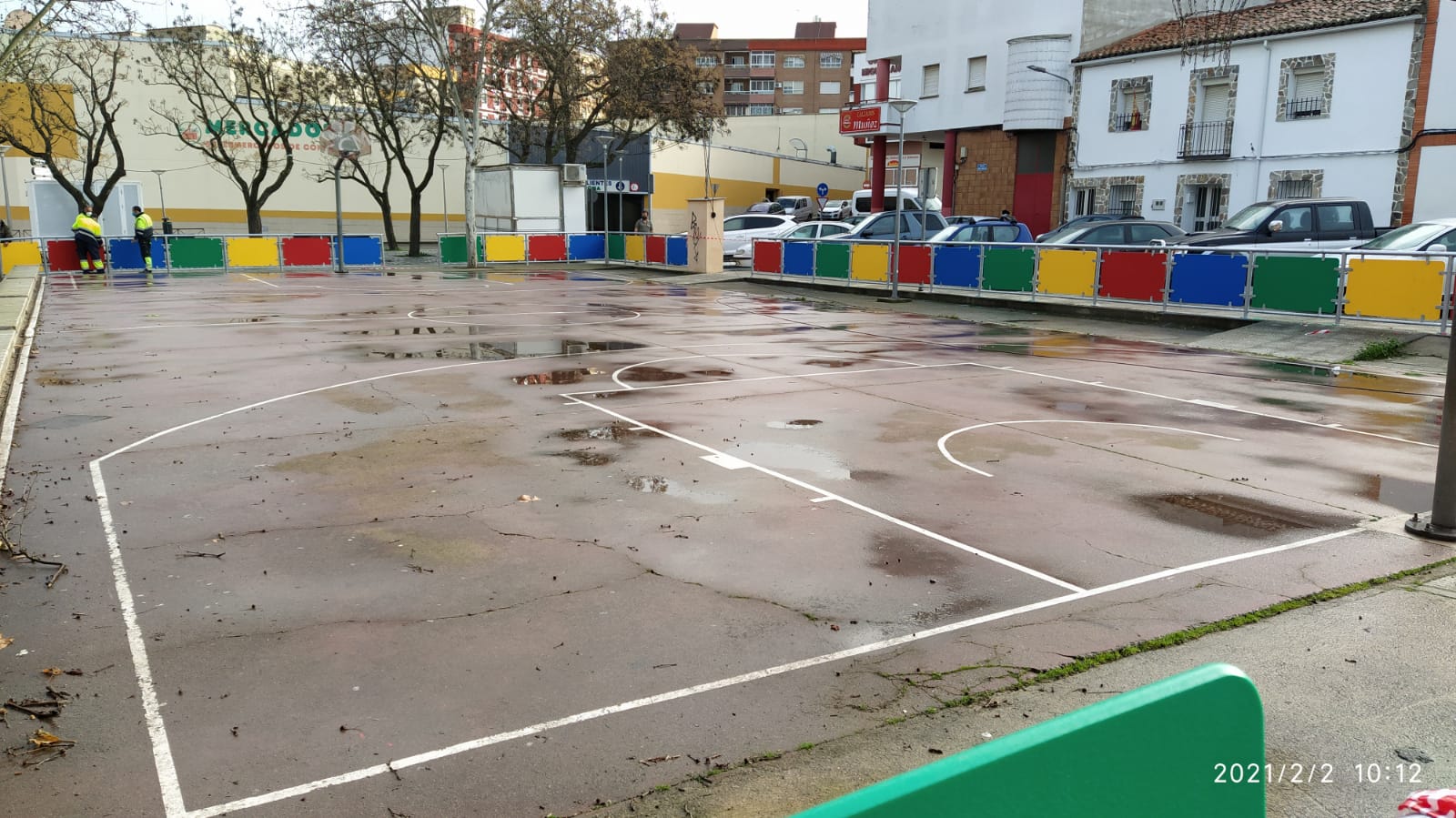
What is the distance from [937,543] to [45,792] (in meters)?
5.08

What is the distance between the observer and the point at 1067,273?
22953 mm

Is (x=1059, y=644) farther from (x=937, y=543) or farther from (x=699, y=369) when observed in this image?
(x=699, y=369)

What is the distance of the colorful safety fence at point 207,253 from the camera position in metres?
33.0

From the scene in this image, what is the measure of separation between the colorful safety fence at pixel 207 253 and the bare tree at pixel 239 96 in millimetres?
8255

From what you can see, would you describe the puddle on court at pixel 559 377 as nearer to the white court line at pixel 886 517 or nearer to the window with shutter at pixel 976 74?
the white court line at pixel 886 517

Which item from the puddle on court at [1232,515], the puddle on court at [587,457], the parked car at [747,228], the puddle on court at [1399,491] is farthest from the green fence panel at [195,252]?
the puddle on court at [1399,491]

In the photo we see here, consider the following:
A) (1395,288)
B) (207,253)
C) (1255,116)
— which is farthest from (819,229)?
(207,253)

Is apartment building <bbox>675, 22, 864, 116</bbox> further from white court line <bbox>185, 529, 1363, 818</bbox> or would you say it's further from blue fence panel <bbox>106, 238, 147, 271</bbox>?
white court line <bbox>185, 529, 1363, 818</bbox>

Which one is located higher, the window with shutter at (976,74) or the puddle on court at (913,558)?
the window with shutter at (976,74)

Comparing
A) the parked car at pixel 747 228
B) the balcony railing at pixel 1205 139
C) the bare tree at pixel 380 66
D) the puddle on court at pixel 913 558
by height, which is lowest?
the puddle on court at pixel 913 558

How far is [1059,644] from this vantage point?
18.2 ft

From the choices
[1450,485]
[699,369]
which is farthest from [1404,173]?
[1450,485]

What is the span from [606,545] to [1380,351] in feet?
48.0

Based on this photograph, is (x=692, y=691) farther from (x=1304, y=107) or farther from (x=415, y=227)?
(x=415, y=227)
